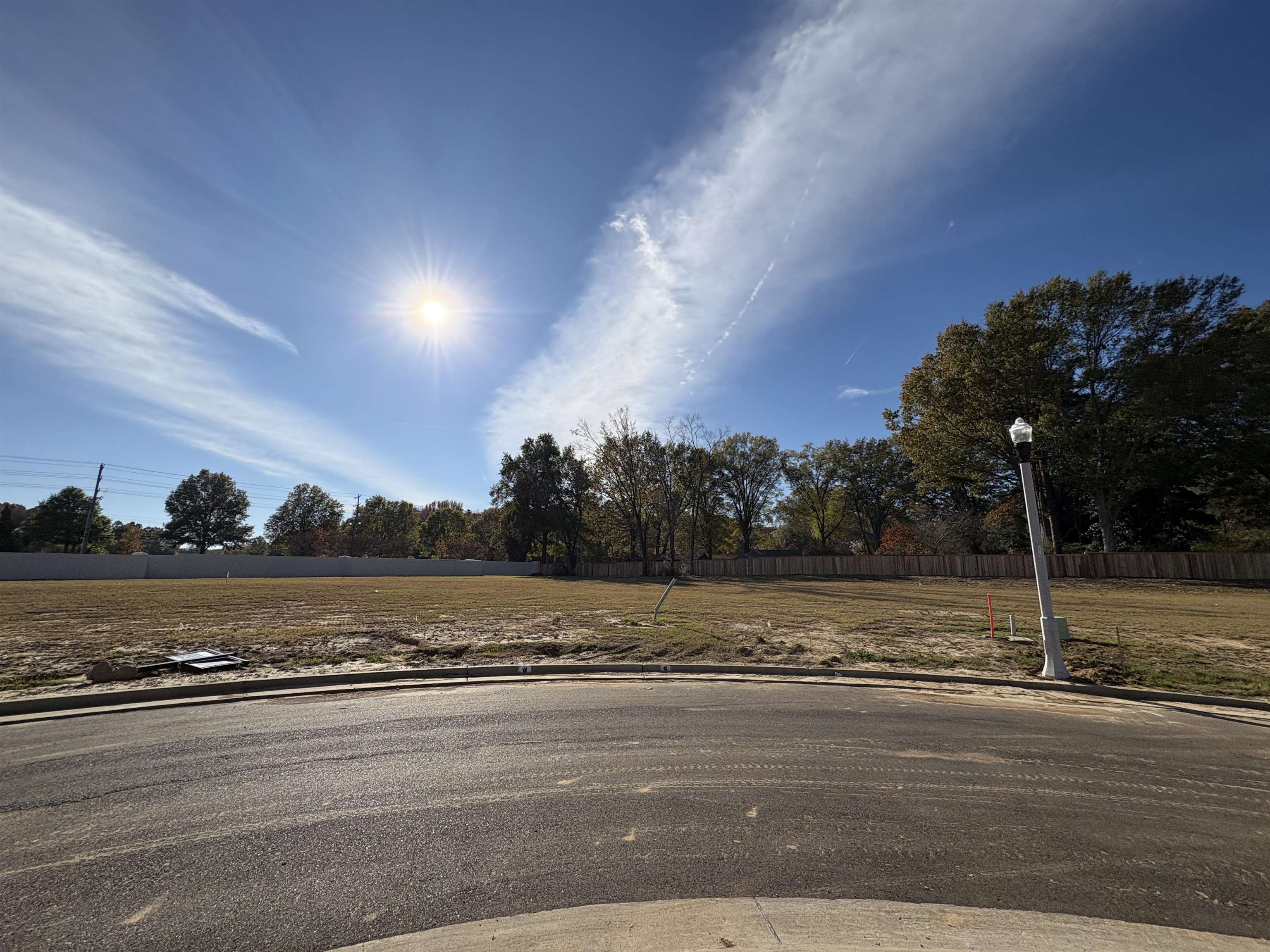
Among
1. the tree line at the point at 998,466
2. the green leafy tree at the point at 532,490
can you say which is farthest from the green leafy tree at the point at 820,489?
the green leafy tree at the point at 532,490

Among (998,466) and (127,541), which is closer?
(998,466)

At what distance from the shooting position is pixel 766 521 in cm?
6900

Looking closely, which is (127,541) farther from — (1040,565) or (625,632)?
(1040,565)

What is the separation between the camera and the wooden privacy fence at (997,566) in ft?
102

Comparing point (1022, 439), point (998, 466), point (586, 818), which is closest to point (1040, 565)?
point (1022, 439)

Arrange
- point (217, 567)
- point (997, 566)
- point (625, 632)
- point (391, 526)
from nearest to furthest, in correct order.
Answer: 1. point (625, 632)
2. point (997, 566)
3. point (217, 567)
4. point (391, 526)

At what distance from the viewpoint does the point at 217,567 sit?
4694 cm

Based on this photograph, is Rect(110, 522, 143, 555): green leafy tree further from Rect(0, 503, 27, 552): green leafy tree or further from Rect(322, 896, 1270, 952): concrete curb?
Rect(322, 896, 1270, 952): concrete curb

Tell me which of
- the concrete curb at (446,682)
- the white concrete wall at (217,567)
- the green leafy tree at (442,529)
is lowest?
the concrete curb at (446,682)

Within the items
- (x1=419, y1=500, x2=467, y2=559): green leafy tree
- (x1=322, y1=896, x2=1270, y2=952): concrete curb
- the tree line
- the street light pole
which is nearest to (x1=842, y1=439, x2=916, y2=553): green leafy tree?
the tree line

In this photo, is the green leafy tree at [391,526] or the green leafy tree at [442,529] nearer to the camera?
the green leafy tree at [391,526]

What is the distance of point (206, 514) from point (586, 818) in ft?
333

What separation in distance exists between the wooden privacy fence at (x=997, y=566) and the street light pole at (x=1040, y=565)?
98.2 feet

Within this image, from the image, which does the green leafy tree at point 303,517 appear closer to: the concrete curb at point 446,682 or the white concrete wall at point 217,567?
the white concrete wall at point 217,567
